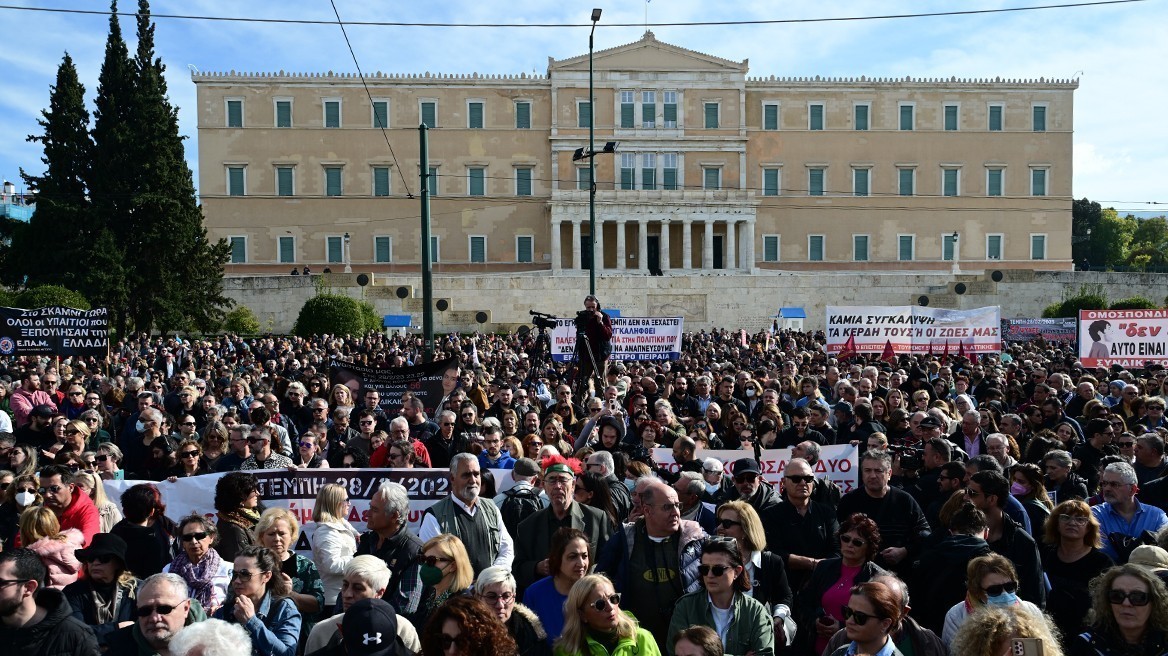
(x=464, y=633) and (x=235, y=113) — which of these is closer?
(x=464, y=633)

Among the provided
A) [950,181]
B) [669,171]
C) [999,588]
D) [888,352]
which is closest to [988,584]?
[999,588]

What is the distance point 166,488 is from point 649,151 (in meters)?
47.8

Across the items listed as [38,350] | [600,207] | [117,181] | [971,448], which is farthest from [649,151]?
[971,448]

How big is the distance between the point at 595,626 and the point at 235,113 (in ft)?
174

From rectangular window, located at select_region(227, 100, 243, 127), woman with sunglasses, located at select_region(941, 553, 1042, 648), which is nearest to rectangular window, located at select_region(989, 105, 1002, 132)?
rectangular window, located at select_region(227, 100, 243, 127)

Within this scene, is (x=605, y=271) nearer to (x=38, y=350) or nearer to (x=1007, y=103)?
(x=1007, y=103)


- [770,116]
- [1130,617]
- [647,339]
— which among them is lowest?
[1130,617]

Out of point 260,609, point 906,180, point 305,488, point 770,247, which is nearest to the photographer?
point 260,609

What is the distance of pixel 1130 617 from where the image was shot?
14.2 ft

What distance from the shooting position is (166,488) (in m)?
7.33

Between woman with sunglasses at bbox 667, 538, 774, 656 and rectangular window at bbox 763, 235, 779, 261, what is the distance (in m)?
51.6

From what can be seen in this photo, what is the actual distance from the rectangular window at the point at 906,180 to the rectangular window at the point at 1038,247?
7025 millimetres

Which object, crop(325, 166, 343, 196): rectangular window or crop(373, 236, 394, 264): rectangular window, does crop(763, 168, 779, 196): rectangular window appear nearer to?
crop(373, 236, 394, 264): rectangular window

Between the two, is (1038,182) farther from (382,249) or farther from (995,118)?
(382,249)
